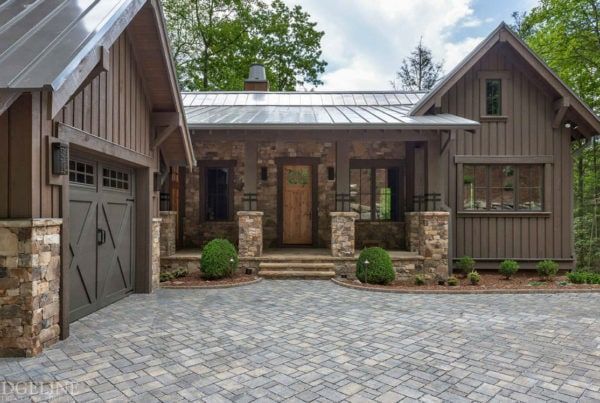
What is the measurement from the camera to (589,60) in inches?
468

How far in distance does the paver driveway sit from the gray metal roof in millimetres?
2490

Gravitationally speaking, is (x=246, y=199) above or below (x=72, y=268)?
above

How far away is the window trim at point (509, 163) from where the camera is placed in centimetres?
945

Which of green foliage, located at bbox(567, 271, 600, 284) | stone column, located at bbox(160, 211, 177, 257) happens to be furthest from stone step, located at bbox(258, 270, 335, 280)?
green foliage, located at bbox(567, 271, 600, 284)

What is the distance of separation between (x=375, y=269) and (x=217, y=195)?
5267mm

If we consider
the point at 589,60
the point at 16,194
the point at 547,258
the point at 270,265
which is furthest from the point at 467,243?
the point at 16,194

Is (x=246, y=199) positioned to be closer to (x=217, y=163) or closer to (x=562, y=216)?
(x=217, y=163)

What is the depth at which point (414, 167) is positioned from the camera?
10.1 meters

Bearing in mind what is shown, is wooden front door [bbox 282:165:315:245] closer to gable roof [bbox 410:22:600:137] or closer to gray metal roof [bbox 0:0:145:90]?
gable roof [bbox 410:22:600:137]

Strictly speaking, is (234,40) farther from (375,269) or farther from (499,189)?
(375,269)

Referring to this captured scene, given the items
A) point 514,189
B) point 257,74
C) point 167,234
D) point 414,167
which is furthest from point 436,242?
point 257,74

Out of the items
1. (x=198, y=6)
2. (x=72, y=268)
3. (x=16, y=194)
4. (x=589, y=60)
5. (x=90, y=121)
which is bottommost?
(x=72, y=268)

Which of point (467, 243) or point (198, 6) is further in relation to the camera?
point (198, 6)

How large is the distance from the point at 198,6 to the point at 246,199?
13.7 meters
